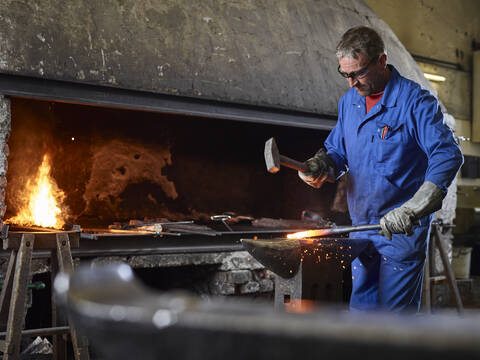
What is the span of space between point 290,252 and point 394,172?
710 millimetres

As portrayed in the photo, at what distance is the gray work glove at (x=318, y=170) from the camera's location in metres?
2.80

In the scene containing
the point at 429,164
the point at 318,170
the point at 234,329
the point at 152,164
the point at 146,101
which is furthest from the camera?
the point at 152,164

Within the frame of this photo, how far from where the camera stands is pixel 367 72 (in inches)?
103

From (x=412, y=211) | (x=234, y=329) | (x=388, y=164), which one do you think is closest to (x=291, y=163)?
(x=388, y=164)

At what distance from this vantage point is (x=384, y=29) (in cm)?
550

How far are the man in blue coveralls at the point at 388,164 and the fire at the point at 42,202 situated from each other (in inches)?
86.0

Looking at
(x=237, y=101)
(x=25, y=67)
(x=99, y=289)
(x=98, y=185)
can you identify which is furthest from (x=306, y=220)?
(x=99, y=289)

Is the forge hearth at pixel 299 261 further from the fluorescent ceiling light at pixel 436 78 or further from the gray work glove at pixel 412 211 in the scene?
the fluorescent ceiling light at pixel 436 78

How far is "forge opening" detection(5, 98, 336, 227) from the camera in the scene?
4.10 meters

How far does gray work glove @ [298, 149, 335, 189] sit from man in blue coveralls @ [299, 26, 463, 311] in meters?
0.01

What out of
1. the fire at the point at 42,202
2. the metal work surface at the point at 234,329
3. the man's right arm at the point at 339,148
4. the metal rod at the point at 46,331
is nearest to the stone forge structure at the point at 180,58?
the fire at the point at 42,202

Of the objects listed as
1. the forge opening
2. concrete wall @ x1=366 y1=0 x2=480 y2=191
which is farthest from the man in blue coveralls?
concrete wall @ x1=366 y1=0 x2=480 y2=191

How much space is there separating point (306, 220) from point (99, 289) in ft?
14.0

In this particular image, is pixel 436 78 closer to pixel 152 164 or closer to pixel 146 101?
pixel 152 164
